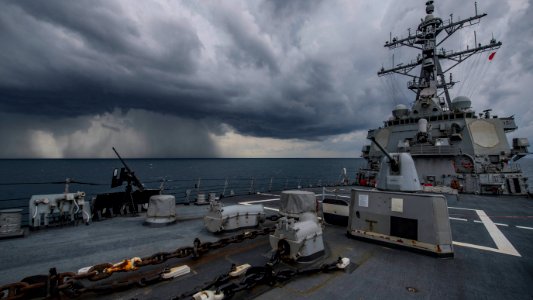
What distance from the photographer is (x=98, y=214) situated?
23.7 ft

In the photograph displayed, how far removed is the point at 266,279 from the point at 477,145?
21.6m

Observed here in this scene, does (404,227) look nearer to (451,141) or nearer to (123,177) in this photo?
(123,177)

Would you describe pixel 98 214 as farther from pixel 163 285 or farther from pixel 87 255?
pixel 163 285

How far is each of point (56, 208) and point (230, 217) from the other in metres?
4.66

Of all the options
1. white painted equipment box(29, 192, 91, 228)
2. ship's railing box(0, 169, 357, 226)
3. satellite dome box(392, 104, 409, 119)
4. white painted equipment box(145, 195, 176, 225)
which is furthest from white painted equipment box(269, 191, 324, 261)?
satellite dome box(392, 104, 409, 119)

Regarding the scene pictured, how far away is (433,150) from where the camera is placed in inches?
703

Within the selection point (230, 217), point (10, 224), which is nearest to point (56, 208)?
point (10, 224)

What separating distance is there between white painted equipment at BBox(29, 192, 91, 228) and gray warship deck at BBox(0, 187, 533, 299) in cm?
41

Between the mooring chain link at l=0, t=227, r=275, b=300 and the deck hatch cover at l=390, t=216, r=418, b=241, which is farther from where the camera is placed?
the deck hatch cover at l=390, t=216, r=418, b=241

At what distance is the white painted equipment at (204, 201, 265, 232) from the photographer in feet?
18.7

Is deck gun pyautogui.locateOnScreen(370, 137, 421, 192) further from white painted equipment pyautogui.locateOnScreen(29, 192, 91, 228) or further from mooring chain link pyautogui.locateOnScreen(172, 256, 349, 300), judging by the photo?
white painted equipment pyautogui.locateOnScreen(29, 192, 91, 228)

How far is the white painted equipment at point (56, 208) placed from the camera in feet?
19.2

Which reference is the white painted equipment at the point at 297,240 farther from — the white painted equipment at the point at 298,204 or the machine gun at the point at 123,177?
the machine gun at the point at 123,177

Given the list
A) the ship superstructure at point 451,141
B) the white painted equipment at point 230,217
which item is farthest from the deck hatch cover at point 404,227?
the ship superstructure at point 451,141
